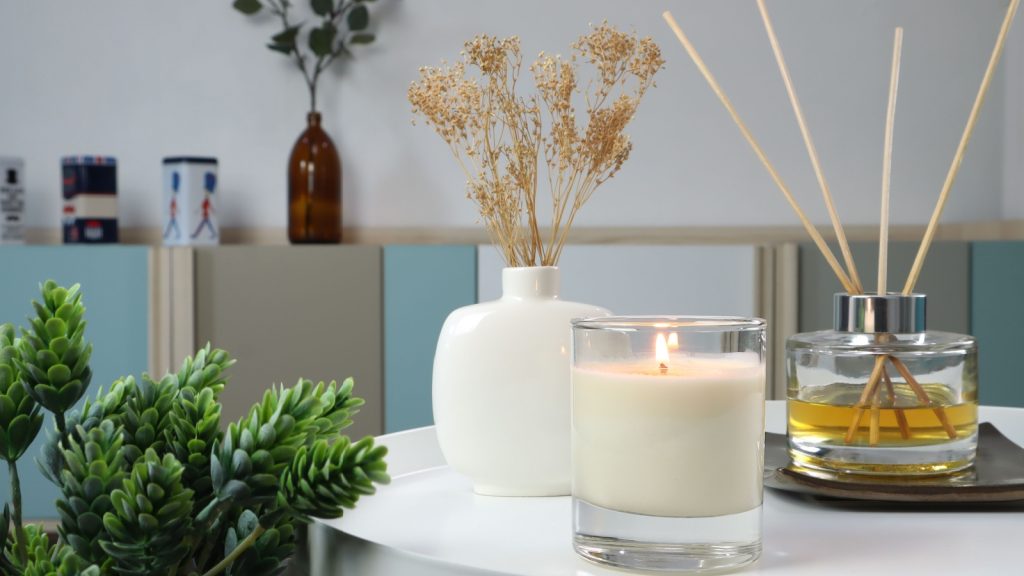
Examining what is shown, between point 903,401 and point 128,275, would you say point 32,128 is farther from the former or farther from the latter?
point 903,401

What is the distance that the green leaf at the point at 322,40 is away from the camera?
262cm

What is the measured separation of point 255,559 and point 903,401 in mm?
430

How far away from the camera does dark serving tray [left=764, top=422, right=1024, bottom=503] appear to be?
63 cm

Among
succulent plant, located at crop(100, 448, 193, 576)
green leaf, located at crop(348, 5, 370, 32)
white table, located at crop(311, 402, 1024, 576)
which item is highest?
green leaf, located at crop(348, 5, 370, 32)

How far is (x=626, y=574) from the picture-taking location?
0.51 meters

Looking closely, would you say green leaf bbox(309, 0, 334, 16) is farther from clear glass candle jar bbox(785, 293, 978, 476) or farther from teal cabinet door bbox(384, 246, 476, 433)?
clear glass candle jar bbox(785, 293, 978, 476)

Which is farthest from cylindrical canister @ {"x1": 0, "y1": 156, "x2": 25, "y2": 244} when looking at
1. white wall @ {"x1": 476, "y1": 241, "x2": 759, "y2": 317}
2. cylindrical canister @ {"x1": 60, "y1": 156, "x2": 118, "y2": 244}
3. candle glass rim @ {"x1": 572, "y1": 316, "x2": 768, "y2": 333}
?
candle glass rim @ {"x1": 572, "y1": 316, "x2": 768, "y2": 333}

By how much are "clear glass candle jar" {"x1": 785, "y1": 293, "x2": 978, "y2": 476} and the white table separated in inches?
1.6

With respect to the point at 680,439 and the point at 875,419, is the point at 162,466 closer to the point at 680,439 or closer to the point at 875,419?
the point at 680,439

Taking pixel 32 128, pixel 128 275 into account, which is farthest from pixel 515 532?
pixel 32 128

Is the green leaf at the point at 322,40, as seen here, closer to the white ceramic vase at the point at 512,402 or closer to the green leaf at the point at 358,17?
the green leaf at the point at 358,17

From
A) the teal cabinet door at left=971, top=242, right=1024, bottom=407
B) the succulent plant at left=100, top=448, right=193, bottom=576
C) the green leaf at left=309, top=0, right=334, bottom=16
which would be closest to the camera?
the succulent plant at left=100, top=448, right=193, bottom=576

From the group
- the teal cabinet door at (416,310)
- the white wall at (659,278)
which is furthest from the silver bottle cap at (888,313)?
the teal cabinet door at (416,310)

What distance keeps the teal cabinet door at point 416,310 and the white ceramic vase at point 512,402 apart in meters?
1.69
